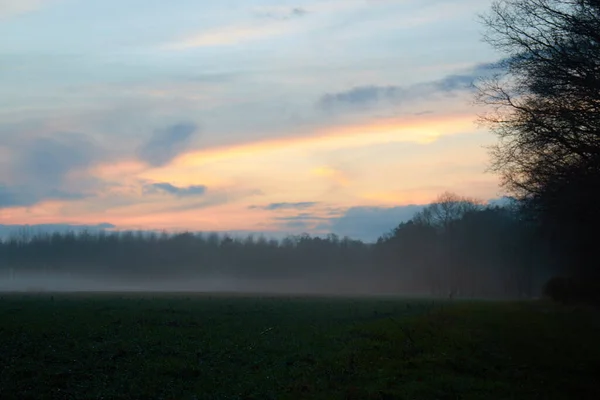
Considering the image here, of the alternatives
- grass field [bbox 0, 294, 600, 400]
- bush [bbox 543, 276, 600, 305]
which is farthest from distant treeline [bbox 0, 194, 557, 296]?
grass field [bbox 0, 294, 600, 400]

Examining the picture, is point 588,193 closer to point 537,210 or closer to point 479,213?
point 537,210

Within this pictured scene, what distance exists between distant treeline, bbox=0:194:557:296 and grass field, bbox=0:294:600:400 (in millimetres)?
79348

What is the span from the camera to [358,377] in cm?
1847

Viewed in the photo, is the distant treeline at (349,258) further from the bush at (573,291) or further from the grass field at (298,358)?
the grass field at (298,358)

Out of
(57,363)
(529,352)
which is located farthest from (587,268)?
(57,363)

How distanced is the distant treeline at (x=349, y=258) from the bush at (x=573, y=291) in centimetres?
6181

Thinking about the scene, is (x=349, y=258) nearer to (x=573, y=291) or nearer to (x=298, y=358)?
(x=573, y=291)

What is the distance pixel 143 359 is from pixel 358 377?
6.87 meters

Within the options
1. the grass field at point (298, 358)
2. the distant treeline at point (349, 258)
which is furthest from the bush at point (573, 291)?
the distant treeline at point (349, 258)

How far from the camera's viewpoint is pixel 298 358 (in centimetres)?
2178

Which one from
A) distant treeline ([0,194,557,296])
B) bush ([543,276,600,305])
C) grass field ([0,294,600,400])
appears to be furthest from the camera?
distant treeline ([0,194,557,296])

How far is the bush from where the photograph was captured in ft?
122

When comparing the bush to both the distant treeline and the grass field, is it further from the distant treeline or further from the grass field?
the distant treeline

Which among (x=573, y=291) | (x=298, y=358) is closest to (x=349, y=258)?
(x=573, y=291)
